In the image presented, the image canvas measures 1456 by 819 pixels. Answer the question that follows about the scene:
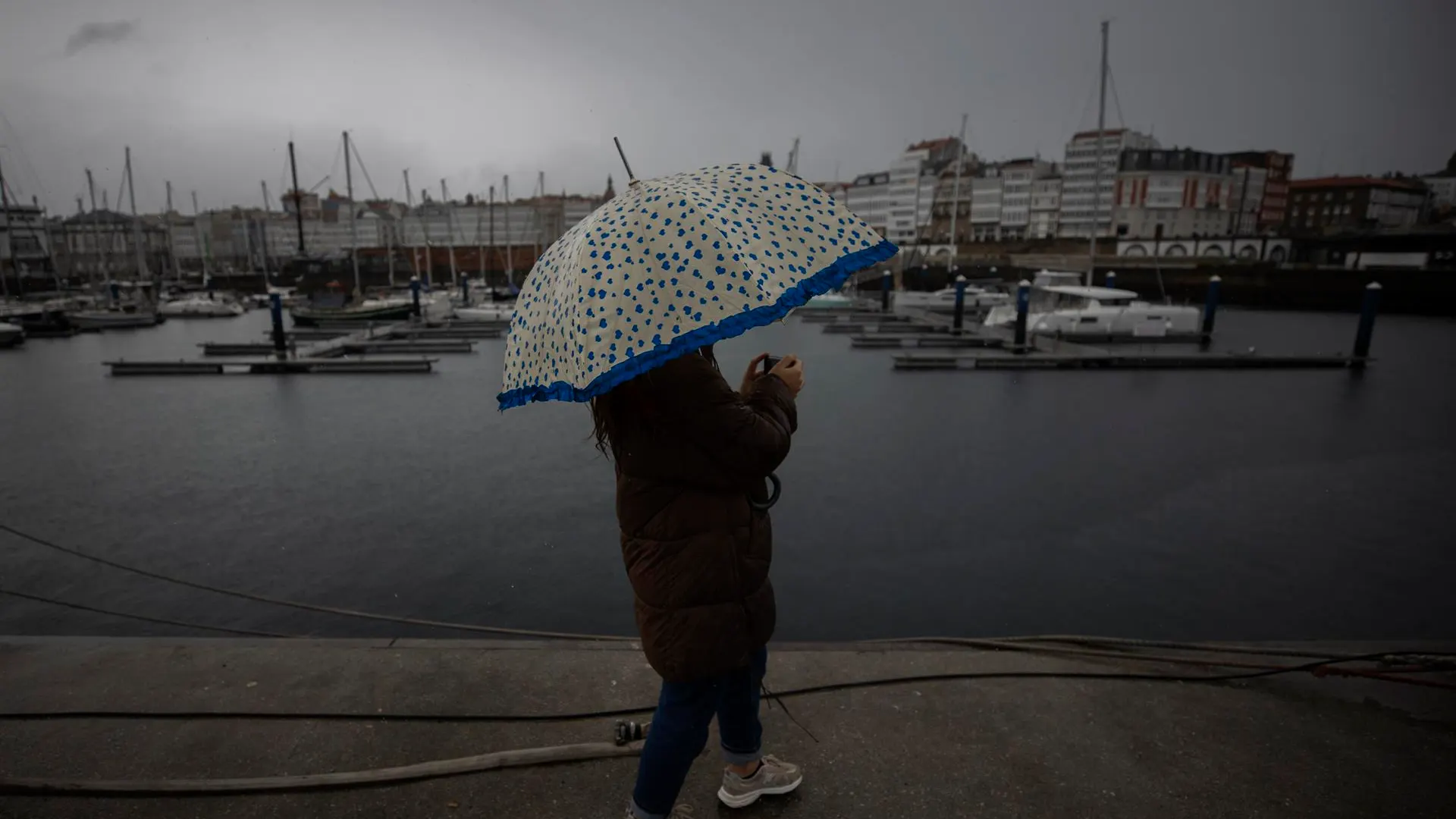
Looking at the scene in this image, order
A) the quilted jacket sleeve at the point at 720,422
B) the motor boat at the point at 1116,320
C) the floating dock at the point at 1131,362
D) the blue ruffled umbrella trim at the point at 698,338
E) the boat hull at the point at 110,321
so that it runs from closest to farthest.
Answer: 1. the blue ruffled umbrella trim at the point at 698,338
2. the quilted jacket sleeve at the point at 720,422
3. the floating dock at the point at 1131,362
4. the motor boat at the point at 1116,320
5. the boat hull at the point at 110,321

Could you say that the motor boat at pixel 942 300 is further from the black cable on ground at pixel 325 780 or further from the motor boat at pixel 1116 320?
the black cable on ground at pixel 325 780

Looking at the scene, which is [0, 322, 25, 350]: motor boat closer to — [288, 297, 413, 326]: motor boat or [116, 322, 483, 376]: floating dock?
[288, 297, 413, 326]: motor boat

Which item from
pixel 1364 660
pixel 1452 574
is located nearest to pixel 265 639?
pixel 1364 660

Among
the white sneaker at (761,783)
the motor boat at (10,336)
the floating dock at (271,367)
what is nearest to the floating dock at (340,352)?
the floating dock at (271,367)

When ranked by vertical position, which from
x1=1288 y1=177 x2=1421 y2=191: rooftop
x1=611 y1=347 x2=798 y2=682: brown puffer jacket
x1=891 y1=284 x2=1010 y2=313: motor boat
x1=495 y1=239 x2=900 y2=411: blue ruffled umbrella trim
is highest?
x1=1288 y1=177 x2=1421 y2=191: rooftop

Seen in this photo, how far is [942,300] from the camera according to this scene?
34281 millimetres

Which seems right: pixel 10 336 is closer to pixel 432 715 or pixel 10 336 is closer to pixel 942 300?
pixel 432 715

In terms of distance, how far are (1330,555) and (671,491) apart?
6.58 m

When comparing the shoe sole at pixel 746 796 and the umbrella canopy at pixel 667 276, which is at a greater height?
the umbrella canopy at pixel 667 276

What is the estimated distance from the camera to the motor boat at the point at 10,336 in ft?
87.1

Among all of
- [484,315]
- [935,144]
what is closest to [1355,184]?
[935,144]

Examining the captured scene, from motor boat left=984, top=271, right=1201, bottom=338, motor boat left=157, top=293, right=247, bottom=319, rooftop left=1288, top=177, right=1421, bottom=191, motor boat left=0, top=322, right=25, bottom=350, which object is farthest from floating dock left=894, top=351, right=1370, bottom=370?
rooftop left=1288, top=177, right=1421, bottom=191

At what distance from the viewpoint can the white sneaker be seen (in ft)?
7.77

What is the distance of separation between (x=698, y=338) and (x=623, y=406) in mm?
390
